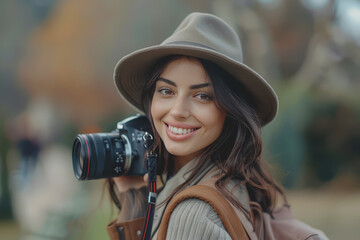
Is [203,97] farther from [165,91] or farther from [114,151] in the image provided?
[114,151]

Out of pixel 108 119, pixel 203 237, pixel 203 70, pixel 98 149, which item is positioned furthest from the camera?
pixel 108 119

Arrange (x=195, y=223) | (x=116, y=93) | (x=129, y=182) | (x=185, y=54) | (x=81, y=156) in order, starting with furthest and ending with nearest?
(x=116, y=93), (x=129, y=182), (x=81, y=156), (x=185, y=54), (x=195, y=223)

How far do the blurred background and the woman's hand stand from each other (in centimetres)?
220

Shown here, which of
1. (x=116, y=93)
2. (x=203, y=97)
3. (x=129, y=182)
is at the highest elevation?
(x=203, y=97)

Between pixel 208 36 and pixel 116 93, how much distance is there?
253cm

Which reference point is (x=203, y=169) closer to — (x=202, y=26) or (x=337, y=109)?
(x=202, y=26)

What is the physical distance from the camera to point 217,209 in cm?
82

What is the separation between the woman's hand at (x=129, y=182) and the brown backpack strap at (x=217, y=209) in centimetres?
32

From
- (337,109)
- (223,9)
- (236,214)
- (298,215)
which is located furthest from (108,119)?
(236,214)

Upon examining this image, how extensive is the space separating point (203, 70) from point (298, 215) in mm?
2892

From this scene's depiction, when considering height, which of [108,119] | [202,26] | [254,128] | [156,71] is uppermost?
[202,26]

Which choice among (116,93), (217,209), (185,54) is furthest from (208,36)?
(116,93)

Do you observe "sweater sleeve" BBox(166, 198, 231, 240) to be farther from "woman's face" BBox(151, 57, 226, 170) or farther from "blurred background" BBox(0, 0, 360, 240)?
"blurred background" BBox(0, 0, 360, 240)

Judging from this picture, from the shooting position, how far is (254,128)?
954 mm
